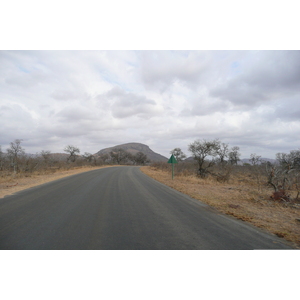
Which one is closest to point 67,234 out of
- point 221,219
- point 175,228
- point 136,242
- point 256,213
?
point 136,242

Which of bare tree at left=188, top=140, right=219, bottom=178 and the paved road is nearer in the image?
the paved road

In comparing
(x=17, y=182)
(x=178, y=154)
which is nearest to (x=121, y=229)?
(x=17, y=182)

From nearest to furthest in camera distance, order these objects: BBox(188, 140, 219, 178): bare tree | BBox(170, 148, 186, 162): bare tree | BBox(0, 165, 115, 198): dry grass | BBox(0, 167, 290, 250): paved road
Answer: BBox(0, 167, 290, 250): paved road
BBox(0, 165, 115, 198): dry grass
BBox(188, 140, 219, 178): bare tree
BBox(170, 148, 186, 162): bare tree

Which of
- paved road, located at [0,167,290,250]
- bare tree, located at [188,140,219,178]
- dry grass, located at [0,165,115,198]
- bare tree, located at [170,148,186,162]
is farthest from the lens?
bare tree, located at [170,148,186,162]

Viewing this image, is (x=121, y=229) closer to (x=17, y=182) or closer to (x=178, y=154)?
(x=17, y=182)

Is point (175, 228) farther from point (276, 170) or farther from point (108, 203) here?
point (276, 170)

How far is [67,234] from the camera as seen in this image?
448 centimetres

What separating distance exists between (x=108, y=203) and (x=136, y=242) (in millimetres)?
3979

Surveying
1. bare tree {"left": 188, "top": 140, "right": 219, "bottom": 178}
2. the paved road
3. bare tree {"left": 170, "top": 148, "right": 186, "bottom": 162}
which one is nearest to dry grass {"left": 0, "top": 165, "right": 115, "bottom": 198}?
the paved road

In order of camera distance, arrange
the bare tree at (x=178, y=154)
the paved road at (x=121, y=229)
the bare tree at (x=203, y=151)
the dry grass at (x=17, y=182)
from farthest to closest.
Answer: the bare tree at (x=178, y=154)
the bare tree at (x=203, y=151)
the dry grass at (x=17, y=182)
the paved road at (x=121, y=229)

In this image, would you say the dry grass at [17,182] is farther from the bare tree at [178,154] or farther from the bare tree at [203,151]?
the bare tree at [178,154]

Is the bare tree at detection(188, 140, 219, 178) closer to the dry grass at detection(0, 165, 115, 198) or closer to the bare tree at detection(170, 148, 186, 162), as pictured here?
the dry grass at detection(0, 165, 115, 198)

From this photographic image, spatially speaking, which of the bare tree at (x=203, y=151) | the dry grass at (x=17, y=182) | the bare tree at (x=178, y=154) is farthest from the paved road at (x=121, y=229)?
the bare tree at (x=178, y=154)

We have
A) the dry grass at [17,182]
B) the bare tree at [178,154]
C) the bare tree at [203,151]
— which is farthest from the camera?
the bare tree at [178,154]
